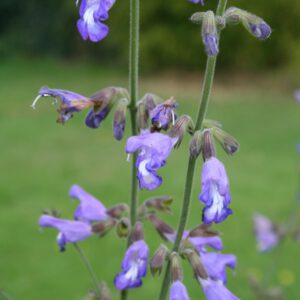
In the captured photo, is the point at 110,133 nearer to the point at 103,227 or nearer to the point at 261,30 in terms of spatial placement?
the point at 103,227

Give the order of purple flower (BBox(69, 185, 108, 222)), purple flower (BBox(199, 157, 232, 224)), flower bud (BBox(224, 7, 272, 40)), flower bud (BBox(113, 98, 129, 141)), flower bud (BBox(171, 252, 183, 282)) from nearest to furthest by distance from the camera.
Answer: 1. purple flower (BBox(199, 157, 232, 224))
2. flower bud (BBox(224, 7, 272, 40))
3. flower bud (BBox(171, 252, 183, 282))
4. flower bud (BBox(113, 98, 129, 141))
5. purple flower (BBox(69, 185, 108, 222))

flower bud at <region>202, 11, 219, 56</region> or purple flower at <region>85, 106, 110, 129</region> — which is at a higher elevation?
flower bud at <region>202, 11, 219, 56</region>

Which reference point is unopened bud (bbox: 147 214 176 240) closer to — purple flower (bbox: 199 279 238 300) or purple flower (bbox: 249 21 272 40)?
purple flower (bbox: 199 279 238 300)

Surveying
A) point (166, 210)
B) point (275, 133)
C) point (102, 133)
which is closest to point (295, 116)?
point (275, 133)

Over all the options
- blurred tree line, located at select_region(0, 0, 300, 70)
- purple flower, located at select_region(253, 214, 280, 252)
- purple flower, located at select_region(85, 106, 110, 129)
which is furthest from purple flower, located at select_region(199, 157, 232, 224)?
blurred tree line, located at select_region(0, 0, 300, 70)

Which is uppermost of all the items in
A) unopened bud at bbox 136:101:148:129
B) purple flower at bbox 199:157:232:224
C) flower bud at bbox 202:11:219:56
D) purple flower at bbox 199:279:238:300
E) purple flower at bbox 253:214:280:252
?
flower bud at bbox 202:11:219:56

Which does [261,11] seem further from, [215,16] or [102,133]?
[215,16]

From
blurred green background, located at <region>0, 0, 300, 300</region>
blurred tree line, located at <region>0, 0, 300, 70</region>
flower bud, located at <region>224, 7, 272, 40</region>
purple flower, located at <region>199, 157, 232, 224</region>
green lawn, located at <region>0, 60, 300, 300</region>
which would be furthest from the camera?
blurred tree line, located at <region>0, 0, 300, 70</region>

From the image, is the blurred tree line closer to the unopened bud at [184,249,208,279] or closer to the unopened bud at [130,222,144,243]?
the unopened bud at [130,222,144,243]

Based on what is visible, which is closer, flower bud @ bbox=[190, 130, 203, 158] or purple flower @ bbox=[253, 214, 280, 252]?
flower bud @ bbox=[190, 130, 203, 158]
